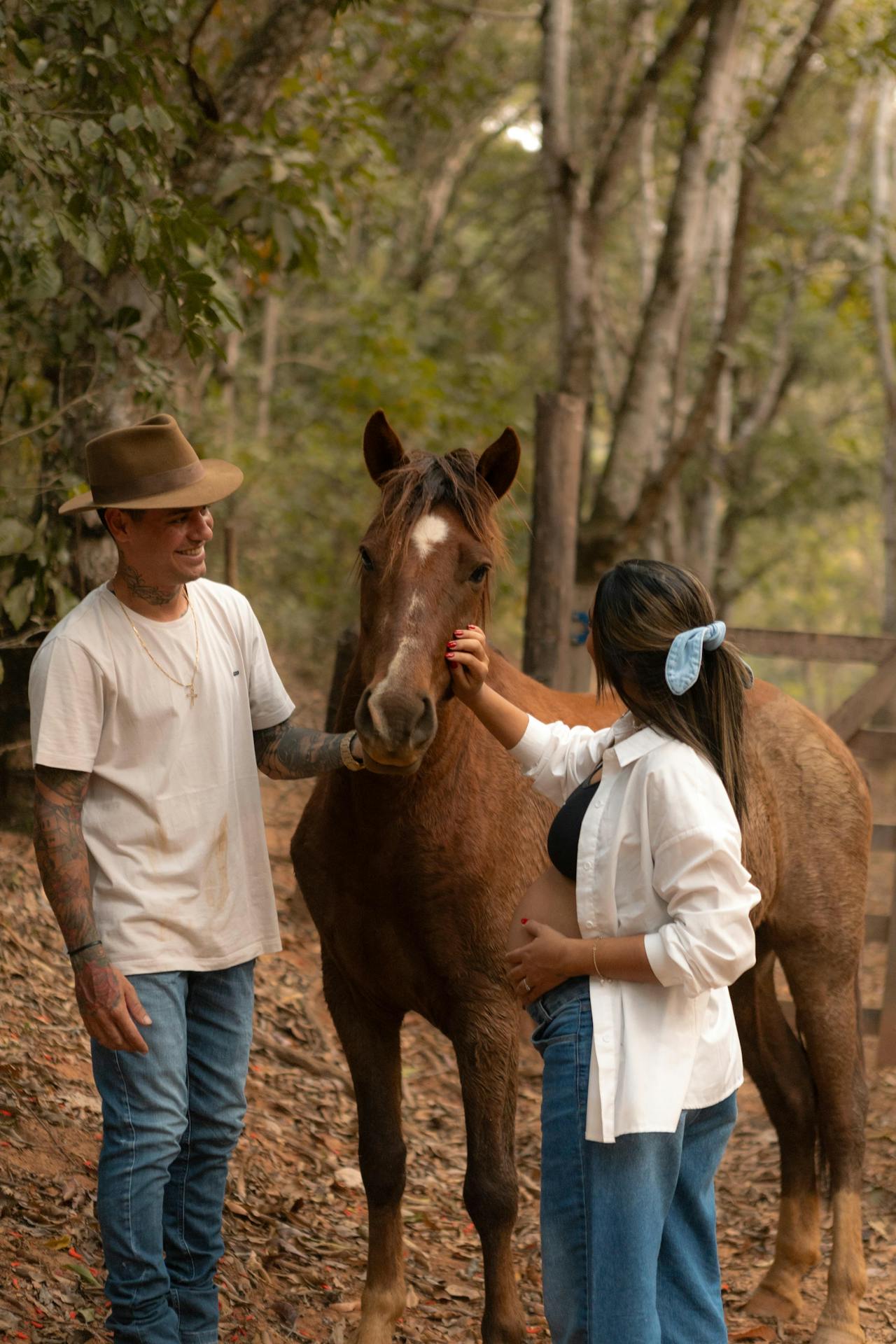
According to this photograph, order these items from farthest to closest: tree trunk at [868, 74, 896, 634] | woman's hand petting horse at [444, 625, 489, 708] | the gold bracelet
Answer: tree trunk at [868, 74, 896, 634] → woman's hand petting horse at [444, 625, 489, 708] → the gold bracelet

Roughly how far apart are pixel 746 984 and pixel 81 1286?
2604 millimetres

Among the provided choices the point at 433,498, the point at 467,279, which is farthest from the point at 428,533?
the point at 467,279

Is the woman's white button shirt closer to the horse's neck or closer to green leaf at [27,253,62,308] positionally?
the horse's neck

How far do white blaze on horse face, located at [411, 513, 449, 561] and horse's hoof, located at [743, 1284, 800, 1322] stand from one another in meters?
3.06

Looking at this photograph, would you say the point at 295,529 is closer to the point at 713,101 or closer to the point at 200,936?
the point at 713,101

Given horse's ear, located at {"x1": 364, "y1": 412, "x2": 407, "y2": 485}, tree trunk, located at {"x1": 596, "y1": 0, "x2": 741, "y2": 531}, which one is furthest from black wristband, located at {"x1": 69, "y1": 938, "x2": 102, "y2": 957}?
tree trunk, located at {"x1": 596, "y1": 0, "x2": 741, "y2": 531}

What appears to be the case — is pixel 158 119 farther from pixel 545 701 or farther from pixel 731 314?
pixel 731 314

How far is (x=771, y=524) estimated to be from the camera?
21484 millimetres

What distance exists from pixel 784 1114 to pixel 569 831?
2581 millimetres

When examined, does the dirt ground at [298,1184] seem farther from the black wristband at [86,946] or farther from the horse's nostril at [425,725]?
the horse's nostril at [425,725]

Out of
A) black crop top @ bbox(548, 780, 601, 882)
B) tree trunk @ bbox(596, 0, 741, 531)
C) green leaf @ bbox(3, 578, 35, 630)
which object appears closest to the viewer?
black crop top @ bbox(548, 780, 601, 882)

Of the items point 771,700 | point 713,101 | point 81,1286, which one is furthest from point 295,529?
point 81,1286

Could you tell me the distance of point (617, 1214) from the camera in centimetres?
238

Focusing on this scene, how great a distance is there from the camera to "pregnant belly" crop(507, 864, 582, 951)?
8.57ft
